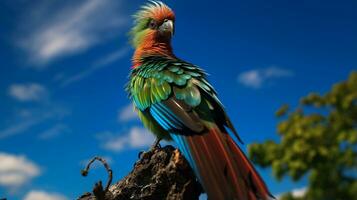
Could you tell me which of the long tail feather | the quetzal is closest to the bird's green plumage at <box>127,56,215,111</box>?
the quetzal

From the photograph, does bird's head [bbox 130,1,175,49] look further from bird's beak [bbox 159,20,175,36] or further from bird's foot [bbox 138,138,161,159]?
bird's foot [bbox 138,138,161,159]

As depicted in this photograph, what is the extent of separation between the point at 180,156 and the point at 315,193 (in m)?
1.85

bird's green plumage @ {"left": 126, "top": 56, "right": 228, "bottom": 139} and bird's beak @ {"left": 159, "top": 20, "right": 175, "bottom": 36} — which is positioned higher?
bird's beak @ {"left": 159, "top": 20, "right": 175, "bottom": 36}

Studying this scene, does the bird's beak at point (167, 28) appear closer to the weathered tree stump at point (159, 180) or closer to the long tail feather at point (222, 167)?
the weathered tree stump at point (159, 180)

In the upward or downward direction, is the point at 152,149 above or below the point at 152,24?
below

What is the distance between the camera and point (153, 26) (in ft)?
Answer: 30.5

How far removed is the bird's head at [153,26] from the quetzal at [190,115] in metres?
0.02

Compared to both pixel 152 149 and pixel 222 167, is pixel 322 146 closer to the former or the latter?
pixel 222 167

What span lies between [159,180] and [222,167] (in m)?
1.01

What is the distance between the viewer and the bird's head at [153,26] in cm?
909

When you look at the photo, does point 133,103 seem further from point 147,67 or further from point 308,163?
point 308,163

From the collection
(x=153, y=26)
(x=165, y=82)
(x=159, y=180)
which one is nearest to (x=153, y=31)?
(x=153, y=26)

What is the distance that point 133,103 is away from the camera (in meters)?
7.70

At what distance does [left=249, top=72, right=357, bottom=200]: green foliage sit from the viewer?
4828 millimetres
